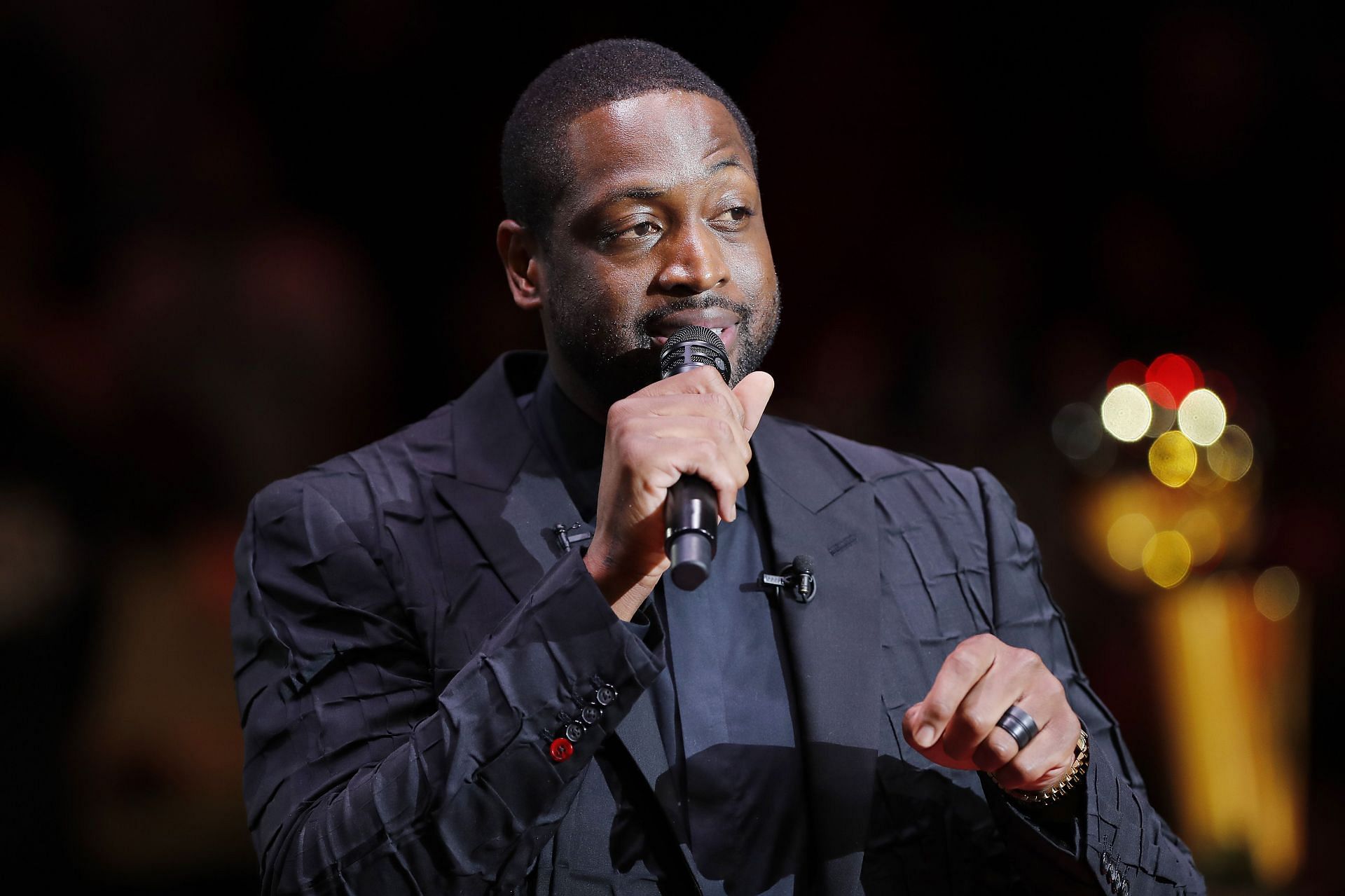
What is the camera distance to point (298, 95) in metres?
2.69

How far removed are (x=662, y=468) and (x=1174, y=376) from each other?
10.5 feet

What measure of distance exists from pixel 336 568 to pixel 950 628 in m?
0.83

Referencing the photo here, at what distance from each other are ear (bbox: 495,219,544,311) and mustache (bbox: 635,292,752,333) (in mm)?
242

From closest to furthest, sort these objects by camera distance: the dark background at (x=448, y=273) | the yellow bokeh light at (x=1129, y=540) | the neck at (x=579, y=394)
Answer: the neck at (x=579, y=394) → the dark background at (x=448, y=273) → the yellow bokeh light at (x=1129, y=540)

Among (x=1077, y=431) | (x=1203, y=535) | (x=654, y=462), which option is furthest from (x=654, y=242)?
(x=1203, y=535)

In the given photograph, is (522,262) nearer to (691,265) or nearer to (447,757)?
(691,265)

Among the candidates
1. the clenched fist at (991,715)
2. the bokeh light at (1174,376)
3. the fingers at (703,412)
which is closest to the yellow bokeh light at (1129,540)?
the bokeh light at (1174,376)

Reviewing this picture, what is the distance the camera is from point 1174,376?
3764 mm

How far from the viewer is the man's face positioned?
1.47m

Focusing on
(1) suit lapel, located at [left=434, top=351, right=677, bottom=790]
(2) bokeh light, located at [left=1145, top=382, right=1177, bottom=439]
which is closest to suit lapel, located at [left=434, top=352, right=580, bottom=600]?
(1) suit lapel, located at [left=434, top=351, right=677, bottom=790]

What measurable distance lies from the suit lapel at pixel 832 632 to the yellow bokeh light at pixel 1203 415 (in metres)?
2.55

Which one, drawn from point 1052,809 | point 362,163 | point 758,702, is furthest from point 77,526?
point 1052,809

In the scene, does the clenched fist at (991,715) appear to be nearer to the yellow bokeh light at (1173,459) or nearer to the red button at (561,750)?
the red button at (561,750)

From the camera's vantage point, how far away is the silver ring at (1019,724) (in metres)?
1.22
